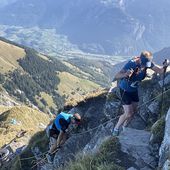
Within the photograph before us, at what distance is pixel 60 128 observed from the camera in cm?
2395

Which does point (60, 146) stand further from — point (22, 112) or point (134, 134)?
point (22, 112)

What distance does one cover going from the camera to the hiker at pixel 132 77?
1797 centimetres

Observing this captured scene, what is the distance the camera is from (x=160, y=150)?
44.3ft

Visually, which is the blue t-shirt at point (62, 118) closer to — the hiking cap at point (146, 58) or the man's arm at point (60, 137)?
the man's arm at point (60, 137)

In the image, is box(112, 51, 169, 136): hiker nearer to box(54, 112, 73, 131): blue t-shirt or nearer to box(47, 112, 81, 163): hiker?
box(47, 112, 81, 163): hiker

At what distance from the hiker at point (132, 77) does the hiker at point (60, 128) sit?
14.4 feet

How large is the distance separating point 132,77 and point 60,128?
7231 mm

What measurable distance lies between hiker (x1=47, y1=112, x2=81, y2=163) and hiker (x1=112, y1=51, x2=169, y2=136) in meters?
4.40

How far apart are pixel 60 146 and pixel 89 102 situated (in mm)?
5536

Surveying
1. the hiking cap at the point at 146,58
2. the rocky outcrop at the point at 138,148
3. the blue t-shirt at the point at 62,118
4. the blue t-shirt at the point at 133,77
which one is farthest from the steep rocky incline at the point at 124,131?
the hiking cap at the point at 146,58

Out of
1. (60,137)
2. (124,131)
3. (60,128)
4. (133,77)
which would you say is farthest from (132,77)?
(60,137)

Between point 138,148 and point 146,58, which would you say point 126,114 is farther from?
point 138,148

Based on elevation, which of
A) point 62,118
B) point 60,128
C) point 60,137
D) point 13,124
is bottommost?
point 13,124

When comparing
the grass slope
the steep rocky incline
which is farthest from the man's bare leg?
the grass slope
